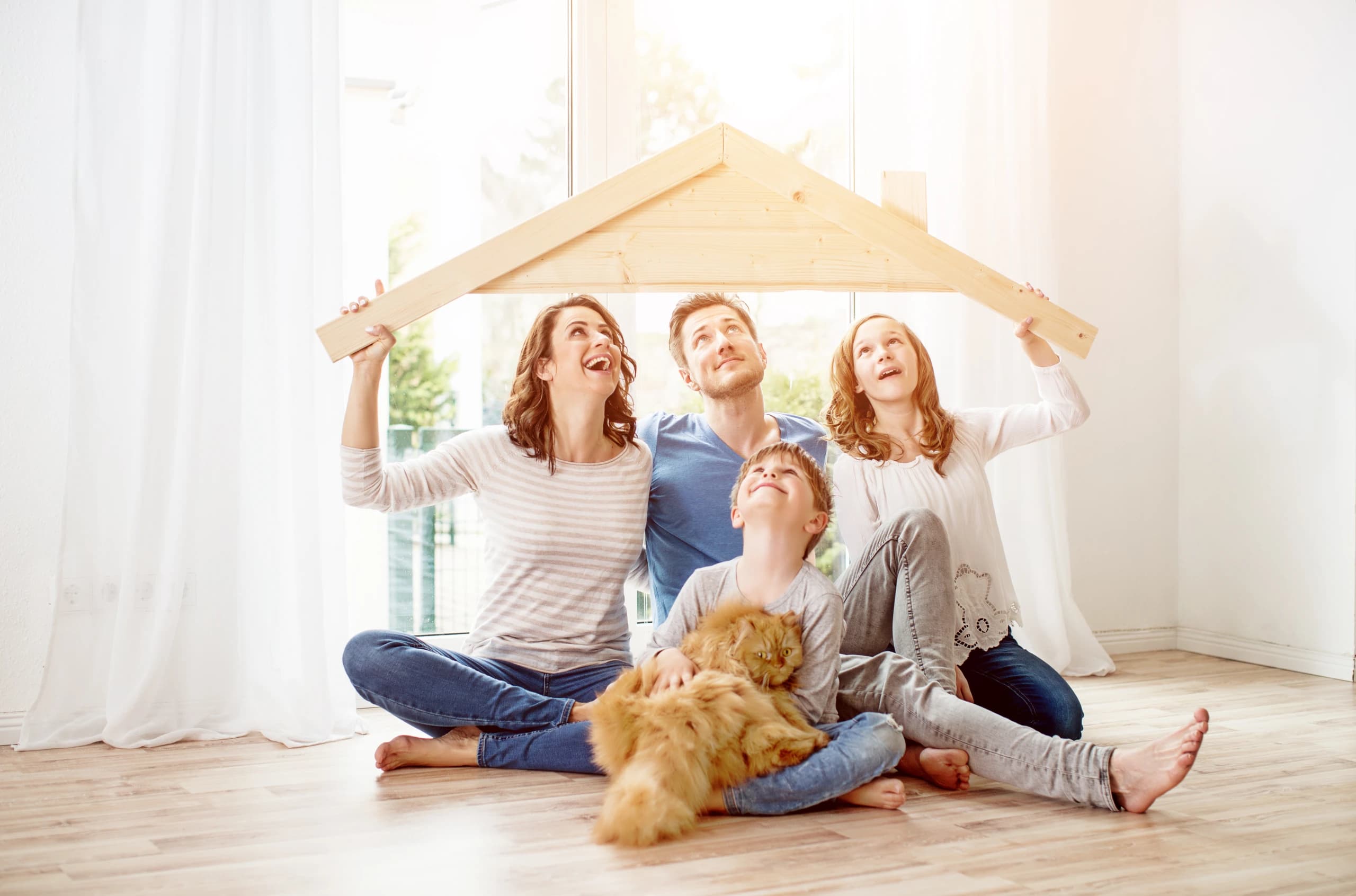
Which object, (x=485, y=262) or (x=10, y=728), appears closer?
(x=485, y=262)

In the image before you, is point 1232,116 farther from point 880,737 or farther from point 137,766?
point 137,766

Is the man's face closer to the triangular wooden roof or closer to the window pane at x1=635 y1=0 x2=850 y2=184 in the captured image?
the triangular wooden roof

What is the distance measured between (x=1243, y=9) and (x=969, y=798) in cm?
255

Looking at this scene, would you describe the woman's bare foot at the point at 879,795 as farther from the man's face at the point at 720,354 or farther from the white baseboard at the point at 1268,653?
the white baseboard at the point at 1268,653

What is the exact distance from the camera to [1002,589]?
2.16m

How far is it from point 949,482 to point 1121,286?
4.69 feet

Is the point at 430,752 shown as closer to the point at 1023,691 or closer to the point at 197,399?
the point at 197,399

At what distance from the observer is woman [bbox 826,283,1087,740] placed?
203 cm

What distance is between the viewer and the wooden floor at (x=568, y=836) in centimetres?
139

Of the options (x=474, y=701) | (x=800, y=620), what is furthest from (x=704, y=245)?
(x=474, y=701)

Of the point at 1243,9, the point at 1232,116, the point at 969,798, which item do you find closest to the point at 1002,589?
the point at 969,798

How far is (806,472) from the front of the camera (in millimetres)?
1876

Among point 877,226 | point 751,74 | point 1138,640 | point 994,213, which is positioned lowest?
point 1138,640

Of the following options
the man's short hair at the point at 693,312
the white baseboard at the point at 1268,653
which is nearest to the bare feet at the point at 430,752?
the man's short hair at the point at 693,312
